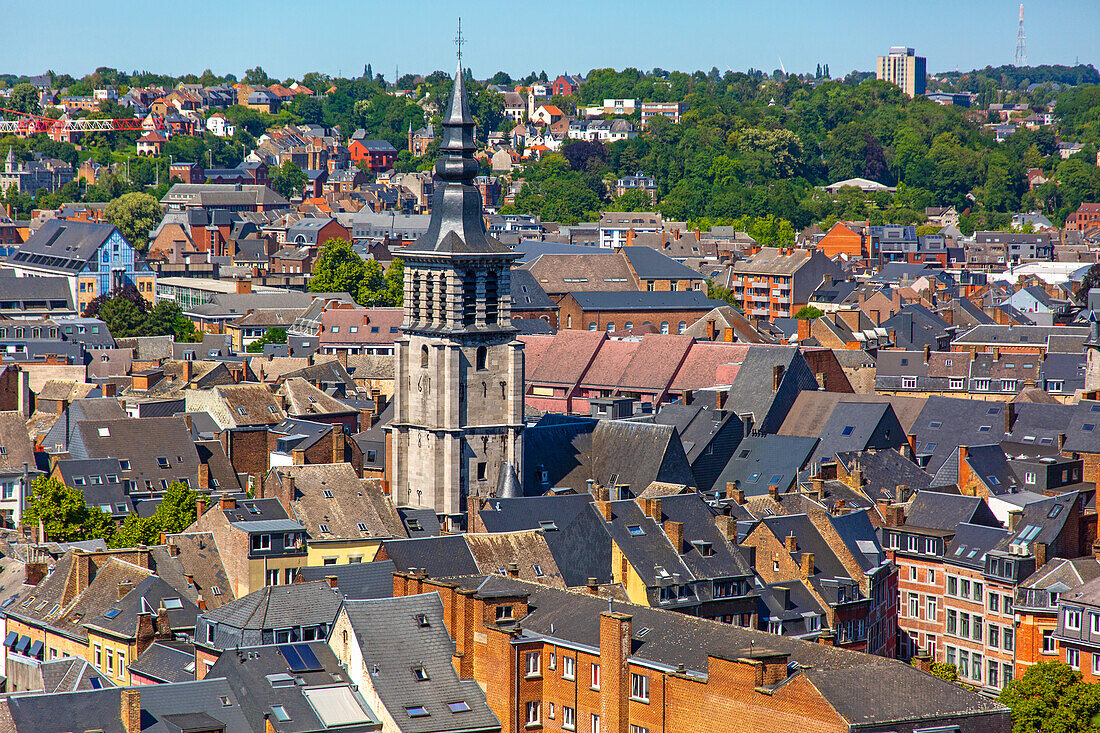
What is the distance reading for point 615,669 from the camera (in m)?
48.1

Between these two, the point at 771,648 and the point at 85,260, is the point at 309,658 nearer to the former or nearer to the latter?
the point at 771,648

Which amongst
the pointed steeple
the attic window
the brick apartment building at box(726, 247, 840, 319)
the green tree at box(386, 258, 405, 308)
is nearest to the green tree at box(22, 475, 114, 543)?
the pointed steeple

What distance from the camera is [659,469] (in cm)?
7906

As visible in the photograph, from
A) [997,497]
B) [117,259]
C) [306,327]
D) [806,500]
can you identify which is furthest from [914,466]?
[117,259]

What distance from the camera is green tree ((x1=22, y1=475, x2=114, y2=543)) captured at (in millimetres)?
76500

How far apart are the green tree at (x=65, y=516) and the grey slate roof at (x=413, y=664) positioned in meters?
28.4

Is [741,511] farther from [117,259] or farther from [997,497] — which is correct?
[117,259]

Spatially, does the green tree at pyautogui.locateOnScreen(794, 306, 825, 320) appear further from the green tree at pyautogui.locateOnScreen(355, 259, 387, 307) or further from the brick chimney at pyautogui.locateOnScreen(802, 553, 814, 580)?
the brick chimney at pyautogui.locateOnScreen(802, 553, 814, 580)

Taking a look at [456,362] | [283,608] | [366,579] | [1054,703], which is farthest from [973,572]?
[283,608]

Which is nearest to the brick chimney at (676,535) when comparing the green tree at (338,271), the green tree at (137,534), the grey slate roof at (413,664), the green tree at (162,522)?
the grey slate roof at (413,664)

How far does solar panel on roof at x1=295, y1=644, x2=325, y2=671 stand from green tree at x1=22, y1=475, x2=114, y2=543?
27864mm

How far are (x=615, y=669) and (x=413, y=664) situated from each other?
5.79 m

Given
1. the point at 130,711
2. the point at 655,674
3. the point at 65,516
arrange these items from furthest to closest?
1. the point at 65,516
2. the point at 655,674
3. the point at 130,711

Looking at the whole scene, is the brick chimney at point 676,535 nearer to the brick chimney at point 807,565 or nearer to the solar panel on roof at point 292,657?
the brick chimney at point 807,565
